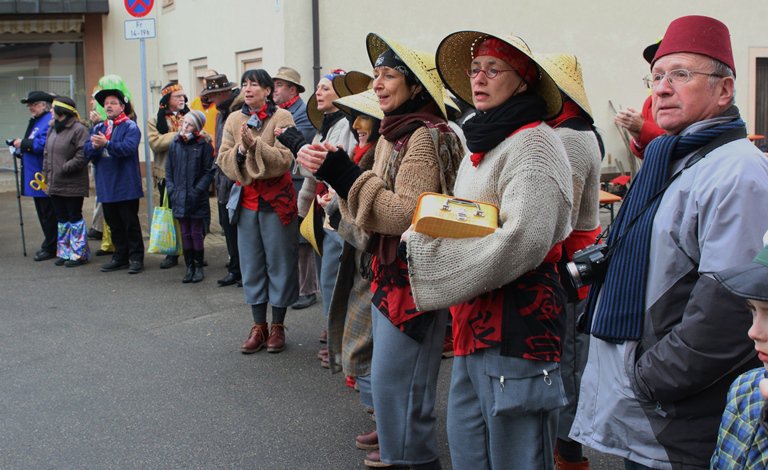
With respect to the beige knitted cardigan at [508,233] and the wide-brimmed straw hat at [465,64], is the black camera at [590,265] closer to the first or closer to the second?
the beige knitted cardigan at [508,233]

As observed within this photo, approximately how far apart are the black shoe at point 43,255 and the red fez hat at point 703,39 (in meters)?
8.68

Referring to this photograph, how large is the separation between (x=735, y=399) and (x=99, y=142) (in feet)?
25.4

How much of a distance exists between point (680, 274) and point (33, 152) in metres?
8.71

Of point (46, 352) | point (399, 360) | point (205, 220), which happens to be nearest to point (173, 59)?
point (205, 220)

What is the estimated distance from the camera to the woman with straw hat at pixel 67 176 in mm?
9055

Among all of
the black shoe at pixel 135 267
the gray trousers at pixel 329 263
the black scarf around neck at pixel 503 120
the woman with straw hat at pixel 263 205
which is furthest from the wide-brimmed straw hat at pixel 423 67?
the black shoe at pixel 135 267

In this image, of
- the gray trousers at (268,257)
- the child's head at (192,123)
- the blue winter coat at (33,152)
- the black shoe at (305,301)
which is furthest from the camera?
the blue winter coat at (33,152)

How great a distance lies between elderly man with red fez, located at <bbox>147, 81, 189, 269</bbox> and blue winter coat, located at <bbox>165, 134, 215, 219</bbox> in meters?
0.81

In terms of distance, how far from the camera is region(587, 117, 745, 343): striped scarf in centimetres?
227

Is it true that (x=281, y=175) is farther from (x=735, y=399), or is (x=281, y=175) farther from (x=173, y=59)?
(x=173, y=59)

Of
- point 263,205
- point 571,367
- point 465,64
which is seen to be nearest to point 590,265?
point 465,64

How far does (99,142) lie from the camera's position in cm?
859

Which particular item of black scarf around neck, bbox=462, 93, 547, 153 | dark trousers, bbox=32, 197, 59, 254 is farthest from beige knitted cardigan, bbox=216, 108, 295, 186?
dark trousers, bbox=32, 197, 59, 254

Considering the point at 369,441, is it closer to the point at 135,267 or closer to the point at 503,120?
the point at 503,120
